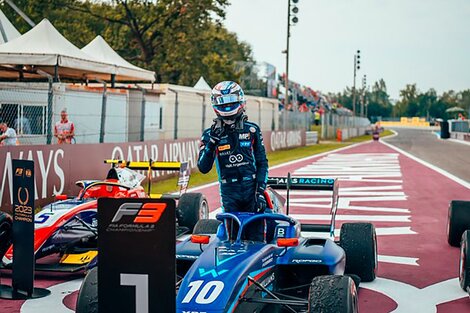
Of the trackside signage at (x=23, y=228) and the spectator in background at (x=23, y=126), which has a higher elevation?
the spectator in background at (x=23, y=126)

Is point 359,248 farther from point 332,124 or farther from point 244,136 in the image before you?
point 332,124

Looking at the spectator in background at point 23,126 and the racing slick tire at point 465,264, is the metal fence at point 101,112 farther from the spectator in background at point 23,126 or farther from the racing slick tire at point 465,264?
the racing slick tire at point 465,264

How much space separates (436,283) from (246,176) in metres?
2.73

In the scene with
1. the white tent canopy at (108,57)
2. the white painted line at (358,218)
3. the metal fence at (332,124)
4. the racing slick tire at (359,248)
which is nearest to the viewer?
the racing slick tire at (359,248)

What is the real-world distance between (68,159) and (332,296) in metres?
10.9

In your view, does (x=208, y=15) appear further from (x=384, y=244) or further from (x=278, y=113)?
(x=384, y=244)

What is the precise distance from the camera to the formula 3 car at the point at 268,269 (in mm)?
5426

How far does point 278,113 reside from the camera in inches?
1667

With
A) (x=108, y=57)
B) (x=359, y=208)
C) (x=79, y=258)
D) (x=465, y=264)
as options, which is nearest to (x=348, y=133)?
(x=108, y=57)

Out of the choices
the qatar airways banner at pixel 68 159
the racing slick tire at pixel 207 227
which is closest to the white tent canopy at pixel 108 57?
the qatar airways banner at pixel 68 159

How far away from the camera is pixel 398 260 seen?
31.8ft

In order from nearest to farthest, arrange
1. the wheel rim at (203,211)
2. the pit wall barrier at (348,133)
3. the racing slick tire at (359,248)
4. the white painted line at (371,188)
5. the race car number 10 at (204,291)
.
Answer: the race car number 10 at (204,291) < the racing slick tire at (359,248) < the wheel rim at (203,211) < the white painted line at (371,188) < the pit wall barrier at (348,133)

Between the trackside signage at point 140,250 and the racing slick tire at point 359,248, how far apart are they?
3892 mm

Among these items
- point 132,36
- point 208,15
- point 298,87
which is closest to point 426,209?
point 208,15
